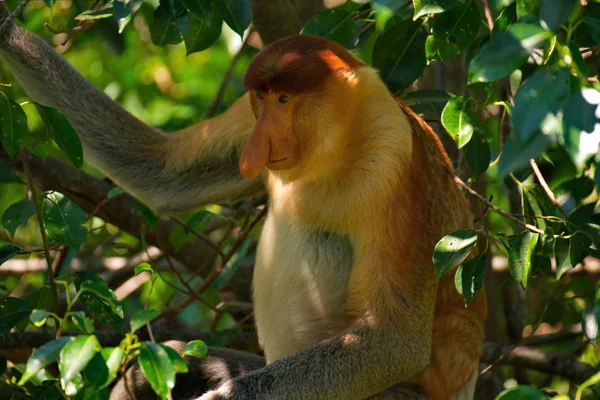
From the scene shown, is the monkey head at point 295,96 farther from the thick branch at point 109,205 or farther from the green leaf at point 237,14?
the thick branch at point 109,205

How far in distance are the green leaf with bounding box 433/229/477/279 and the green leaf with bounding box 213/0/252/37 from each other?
111cm

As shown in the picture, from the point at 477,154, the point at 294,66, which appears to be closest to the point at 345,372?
the point at 477,154

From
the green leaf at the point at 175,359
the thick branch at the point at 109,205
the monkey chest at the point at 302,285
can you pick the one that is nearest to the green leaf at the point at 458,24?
the monkey chest at the point at 302,285

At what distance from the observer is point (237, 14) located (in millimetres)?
3336

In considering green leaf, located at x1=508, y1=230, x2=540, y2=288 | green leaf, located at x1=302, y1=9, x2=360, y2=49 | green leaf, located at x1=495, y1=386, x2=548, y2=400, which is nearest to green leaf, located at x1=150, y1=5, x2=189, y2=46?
green leaf, located at x1=302, y1=9, x2=360, y2=49

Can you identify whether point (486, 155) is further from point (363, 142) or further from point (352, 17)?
point (352, 17)

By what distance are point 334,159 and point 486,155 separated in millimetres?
571

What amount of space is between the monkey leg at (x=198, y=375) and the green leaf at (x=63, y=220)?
88 cm

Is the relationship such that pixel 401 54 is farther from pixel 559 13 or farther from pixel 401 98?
pixel 559 13

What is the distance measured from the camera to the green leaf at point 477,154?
127 inches

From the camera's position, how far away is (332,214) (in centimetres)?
350

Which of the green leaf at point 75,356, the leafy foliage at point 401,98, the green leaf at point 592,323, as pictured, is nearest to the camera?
the leafy foliage at point 401,98

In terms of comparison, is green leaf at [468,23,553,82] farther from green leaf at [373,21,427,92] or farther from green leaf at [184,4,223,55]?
green leaf at [184,4,223,55]

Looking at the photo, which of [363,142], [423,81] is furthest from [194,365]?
[423,81]
